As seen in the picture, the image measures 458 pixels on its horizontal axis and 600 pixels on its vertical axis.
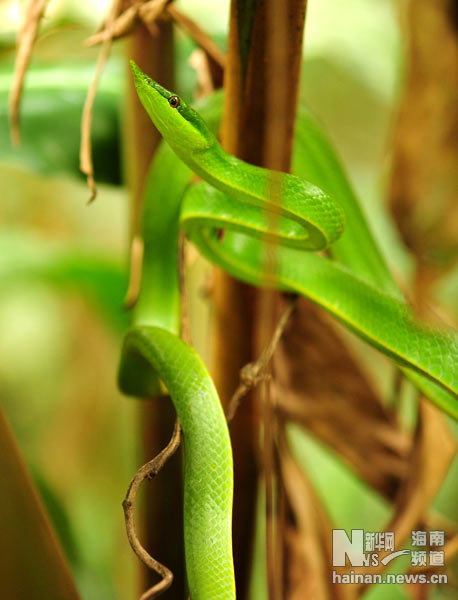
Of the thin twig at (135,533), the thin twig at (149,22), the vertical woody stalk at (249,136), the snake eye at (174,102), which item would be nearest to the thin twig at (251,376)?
the vertical woody stalk at (249,136)

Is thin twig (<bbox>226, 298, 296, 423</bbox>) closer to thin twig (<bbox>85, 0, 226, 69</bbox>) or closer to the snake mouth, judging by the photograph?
the snake mouth

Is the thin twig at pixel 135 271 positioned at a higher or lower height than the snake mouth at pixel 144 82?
lower

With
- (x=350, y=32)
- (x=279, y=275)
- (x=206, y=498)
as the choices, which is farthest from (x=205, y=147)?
(x=350, y=32)

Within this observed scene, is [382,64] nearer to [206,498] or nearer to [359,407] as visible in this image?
[359,407]

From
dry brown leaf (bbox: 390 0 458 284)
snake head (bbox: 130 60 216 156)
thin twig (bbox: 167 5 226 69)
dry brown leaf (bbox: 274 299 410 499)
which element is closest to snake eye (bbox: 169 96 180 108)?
snake head (bbox: 130 60 216 156)

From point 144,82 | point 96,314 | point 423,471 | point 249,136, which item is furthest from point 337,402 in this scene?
point 96,314

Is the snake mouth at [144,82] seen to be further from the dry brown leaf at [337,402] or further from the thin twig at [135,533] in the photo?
the dry brown leaf at [337,402]

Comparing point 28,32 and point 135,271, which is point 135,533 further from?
point 28,32

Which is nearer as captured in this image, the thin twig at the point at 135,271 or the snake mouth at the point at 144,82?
the snake mouth at the point at 144,82
